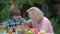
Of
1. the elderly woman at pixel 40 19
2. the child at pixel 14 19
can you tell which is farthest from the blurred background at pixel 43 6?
the elderly woman at pixel 40 19

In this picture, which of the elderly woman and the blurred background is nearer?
the elderly woman

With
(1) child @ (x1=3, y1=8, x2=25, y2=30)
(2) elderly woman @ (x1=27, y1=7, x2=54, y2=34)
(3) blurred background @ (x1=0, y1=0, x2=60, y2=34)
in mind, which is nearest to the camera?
(2) elderly woman @ (x1=27, y1=7, x2=54, y2=34)

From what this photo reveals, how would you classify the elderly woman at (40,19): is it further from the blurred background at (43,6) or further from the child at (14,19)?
the blurred background at (43,6)

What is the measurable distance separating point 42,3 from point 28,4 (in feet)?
1.77

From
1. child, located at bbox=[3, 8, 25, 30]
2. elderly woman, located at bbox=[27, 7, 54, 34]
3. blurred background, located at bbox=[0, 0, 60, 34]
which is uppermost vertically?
blurred background, located at bbox=[0, 0, 60, 34]

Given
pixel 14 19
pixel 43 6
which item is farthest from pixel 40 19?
pixel 43 6

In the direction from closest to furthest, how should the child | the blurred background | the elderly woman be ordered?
the elderly woman, the child, the blurred background

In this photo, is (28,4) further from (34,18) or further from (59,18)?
(34,18)

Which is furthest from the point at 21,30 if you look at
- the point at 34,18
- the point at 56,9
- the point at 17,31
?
the point at 56,9

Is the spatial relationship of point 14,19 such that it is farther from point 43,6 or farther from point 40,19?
point 43,6

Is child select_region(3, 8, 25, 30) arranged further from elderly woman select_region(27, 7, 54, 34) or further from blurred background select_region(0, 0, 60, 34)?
blurred background select_region(0, 0, 60, 34)

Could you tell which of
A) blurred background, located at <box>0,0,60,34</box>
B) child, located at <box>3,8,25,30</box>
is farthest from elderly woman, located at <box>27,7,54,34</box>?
blurred background, located at <box>0,0,60,34</box>

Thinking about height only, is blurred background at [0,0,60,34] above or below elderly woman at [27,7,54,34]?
above

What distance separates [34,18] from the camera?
3.67 m
